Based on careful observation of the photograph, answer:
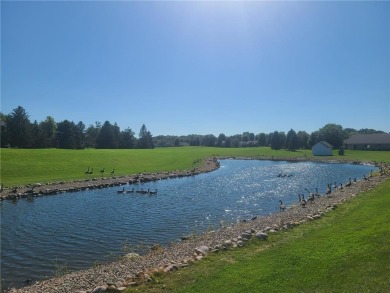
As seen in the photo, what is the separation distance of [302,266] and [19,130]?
97204 millimetres

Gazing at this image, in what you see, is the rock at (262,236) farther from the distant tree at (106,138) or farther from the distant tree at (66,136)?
the distant tree at (106,138)

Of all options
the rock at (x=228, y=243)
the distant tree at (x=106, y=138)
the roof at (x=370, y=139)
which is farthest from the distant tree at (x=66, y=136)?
the roof at (x=370, y=139)

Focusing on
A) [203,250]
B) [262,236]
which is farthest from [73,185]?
[262,236]

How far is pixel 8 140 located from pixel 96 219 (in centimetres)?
7794

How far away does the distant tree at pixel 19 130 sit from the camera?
9294 centimetres

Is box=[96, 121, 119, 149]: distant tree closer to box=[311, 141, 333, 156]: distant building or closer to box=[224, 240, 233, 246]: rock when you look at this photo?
box=[311, 141, 333, 156]: distant building

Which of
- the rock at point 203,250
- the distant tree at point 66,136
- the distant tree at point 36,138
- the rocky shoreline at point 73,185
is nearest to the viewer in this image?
the rock at point 203,250

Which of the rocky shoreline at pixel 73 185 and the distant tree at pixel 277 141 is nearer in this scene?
the rocky shoreline at pixel 73 185

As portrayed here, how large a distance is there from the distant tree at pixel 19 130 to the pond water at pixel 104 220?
2412 inches

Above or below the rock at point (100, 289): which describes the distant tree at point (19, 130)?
above

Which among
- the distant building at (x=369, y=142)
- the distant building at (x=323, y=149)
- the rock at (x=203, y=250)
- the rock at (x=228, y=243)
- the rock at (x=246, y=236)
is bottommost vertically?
the rock at (x=203, y=250)

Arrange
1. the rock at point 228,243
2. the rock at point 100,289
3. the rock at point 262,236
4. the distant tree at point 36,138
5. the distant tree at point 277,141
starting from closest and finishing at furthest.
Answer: the rock at point 100,289
the rock at point 228,243
the rock at point 262,236
the distant tree at point 36,138
the distant tree at point 277,141

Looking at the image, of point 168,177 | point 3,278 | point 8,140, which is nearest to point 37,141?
point 8,140

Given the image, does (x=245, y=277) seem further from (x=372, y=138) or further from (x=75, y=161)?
(x=372, y=138)
